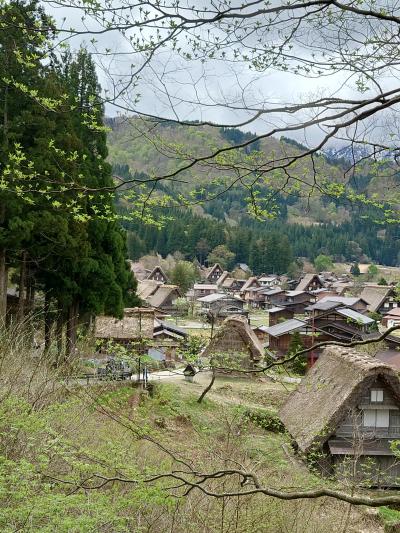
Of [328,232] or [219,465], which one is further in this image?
[328,232]

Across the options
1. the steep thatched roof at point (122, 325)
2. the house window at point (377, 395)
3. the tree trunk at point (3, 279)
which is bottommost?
the house window at point (377, 395)

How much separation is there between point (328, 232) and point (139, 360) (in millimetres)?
87404

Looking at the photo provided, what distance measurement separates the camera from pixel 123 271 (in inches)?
575

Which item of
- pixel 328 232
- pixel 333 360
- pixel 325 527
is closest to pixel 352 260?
pixel 328 232

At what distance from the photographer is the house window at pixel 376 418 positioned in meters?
11.6

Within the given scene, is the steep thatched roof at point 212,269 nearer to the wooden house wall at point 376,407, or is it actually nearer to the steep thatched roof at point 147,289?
the steep thatched roof at point 147,289

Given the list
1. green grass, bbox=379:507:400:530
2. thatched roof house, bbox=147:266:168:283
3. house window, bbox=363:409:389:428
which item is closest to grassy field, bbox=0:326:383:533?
green grass, bbox=379:507:400:530

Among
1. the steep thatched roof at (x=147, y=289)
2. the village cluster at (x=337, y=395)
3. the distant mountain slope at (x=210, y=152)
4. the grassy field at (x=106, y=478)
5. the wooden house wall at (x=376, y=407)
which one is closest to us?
the distant mountain slope at (x=210, y=152)

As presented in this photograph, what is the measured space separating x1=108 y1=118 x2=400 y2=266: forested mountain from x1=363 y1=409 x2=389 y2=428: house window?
3.91 metres

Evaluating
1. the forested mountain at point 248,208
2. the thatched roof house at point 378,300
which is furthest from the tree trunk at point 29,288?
the thatched roof house at point 378,300

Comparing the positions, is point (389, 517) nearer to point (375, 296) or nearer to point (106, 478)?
point (106, 478)

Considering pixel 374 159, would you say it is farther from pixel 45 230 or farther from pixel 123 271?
pixel 123 271

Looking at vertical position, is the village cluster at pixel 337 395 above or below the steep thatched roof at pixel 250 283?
above

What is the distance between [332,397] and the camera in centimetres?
1162
